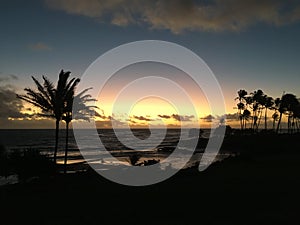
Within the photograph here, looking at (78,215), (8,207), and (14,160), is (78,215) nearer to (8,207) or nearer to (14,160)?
(8,207)

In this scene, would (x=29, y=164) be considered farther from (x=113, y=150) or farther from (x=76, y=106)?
(x=113, y=150)

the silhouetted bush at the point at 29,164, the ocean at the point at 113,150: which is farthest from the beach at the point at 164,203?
the ocean at the point at 113,150

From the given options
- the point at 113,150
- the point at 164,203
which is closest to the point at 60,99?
the point at 164,203

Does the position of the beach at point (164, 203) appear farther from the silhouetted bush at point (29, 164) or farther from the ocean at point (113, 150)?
the ocean at point (113, 150)

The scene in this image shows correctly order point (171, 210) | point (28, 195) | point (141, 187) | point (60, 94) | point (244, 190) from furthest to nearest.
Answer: point (60, 94)
point (141, 187)
point (28, 195)
point (244, 190)
point (171, 210)

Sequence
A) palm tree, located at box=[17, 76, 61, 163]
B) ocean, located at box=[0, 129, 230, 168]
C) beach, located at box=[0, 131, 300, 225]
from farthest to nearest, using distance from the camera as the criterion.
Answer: ocean, located at box=[0, 129, 230, 168]
palm tree, located at box=[17, 76, 61, 163]
beach, located at box=[0, 131, 300, 225]

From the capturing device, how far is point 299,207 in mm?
10227

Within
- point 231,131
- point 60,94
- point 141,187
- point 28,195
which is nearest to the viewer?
point 28,195

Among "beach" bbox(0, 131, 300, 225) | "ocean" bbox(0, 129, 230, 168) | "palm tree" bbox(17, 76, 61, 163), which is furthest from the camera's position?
"ocean" bbox(0, 129, 230, 168)

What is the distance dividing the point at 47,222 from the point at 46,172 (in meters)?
10.7

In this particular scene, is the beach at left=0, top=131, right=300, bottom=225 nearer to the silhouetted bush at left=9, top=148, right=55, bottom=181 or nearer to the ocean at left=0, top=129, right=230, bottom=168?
the silhouetted bush at left=9, top=148, right=55, bottom=181

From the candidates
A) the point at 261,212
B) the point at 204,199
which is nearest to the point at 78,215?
the point at 204,199

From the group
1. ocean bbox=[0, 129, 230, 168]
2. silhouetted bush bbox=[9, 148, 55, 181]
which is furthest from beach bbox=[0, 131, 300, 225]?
ocean bbox=[0, 129, 230, 168]

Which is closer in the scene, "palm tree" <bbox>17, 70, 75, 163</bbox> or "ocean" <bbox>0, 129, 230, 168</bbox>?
"palm tree" <bbox>17, 70, 75, 163</bbox>
